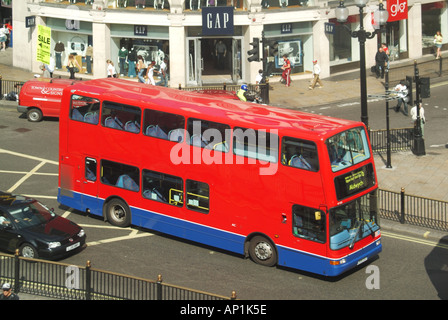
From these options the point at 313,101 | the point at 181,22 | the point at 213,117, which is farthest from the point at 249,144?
the point at 181,22

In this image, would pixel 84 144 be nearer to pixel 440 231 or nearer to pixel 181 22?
pixel 440 231

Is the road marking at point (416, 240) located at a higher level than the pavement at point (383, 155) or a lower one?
lower

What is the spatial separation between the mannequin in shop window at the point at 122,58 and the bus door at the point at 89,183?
2163 cm

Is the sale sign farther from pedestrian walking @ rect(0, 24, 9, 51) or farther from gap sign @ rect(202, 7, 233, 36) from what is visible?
pedestrian walking @ rect(0, 24, 9, 51)

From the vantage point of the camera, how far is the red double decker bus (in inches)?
788

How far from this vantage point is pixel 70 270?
61.9 feet

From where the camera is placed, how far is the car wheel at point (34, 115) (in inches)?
1412

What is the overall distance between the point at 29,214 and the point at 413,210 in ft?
38.5

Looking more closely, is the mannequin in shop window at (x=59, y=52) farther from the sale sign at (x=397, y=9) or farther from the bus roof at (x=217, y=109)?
the bus roof at (x=217, y=109)

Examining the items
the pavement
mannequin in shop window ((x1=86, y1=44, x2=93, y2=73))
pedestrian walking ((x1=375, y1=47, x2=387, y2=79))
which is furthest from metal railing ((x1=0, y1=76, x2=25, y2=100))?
pedestrian walking ((x1=375, y1=47, x2=387, y2=79))

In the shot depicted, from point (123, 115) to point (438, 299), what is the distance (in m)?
10.3

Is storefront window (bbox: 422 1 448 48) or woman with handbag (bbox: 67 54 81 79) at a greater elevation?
storefront window (bbox: 422 1 448 48)

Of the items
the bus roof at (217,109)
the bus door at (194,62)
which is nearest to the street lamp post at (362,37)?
the bus roof at (217,109)

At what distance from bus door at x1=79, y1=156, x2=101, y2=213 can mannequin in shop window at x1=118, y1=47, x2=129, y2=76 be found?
70.9ft
